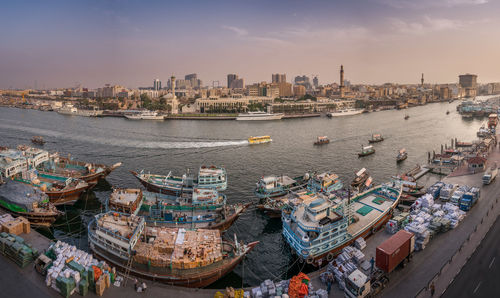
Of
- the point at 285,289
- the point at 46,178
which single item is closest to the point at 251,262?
the point at 285,289

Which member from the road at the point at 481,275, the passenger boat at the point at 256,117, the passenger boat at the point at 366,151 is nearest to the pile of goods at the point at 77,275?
the road at the point at 481,275

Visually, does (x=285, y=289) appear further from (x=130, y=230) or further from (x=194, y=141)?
(x=194, y=141)

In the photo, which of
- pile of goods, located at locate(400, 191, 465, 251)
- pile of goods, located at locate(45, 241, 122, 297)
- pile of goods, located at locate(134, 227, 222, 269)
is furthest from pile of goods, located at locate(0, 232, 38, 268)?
pile of goods, located at locate(400, 191, 465, 251)

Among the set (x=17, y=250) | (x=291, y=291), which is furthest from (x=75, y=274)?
(x=291, y=291)

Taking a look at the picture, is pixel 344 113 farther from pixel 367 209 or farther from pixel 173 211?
pixel 173 211

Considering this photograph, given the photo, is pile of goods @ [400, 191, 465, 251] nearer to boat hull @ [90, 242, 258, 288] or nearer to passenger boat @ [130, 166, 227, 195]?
boat hull @ [90, 242, 258, 288]
